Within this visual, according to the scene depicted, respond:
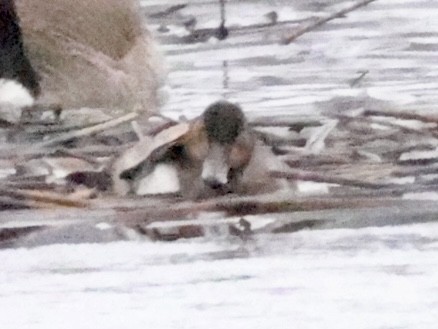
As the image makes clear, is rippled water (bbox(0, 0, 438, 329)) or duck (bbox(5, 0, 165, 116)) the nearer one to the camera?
rippled water (bbox(0, 0, 438, 329))

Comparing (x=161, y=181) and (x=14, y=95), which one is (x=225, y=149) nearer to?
(x=161, y=181)

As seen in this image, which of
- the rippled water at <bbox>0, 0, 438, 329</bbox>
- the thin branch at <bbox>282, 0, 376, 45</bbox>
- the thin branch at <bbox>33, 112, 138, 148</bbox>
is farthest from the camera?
the thin branch at <bbox>282, 0, 376, 45</bbox>

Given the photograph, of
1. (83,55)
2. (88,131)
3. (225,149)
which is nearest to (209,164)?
(225,149)

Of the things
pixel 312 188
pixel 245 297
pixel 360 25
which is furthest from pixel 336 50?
pixel 245 297

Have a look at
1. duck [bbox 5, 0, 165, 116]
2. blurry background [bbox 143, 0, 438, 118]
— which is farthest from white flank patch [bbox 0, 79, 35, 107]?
blurry background [bbox 143, 0, 438, 118]

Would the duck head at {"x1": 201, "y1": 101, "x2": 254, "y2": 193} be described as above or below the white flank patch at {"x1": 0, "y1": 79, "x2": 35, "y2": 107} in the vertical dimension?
below

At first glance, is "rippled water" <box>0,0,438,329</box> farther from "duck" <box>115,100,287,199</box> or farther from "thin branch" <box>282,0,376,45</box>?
"thin branch" <box>282,0,376,45</box>
